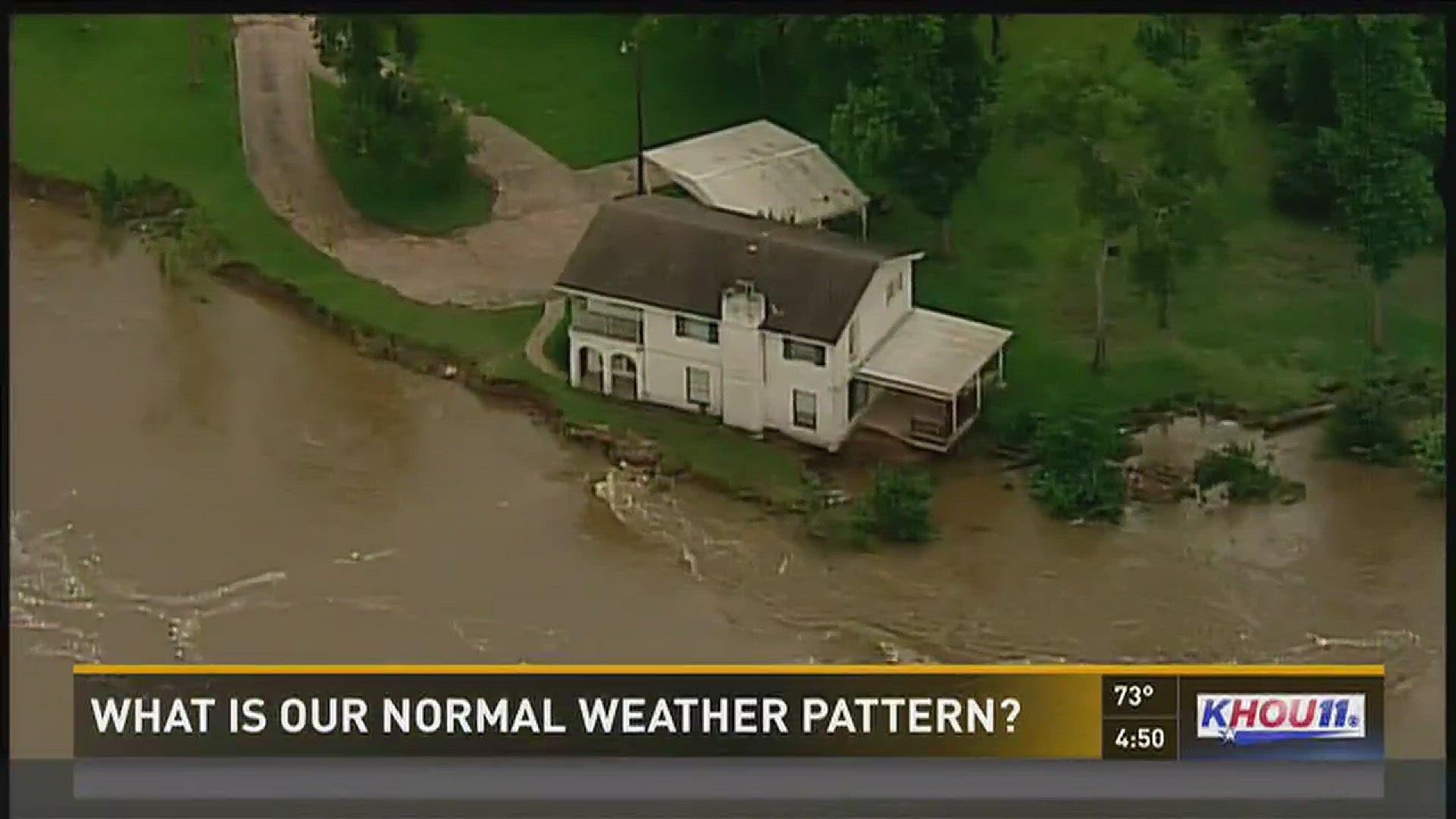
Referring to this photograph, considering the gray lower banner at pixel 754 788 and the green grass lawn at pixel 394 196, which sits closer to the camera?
Answer: the gray lower banner at pixel 754 788

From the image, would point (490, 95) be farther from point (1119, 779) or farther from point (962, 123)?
point (1119, 779)

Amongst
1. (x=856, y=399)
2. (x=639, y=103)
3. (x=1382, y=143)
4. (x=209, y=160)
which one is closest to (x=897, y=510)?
(x=856, y=399)

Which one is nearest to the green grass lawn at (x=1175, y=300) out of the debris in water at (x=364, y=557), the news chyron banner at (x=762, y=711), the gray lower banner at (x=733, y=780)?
the news chyron banner at (x=762, y=711)

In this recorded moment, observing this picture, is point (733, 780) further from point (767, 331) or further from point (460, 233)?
point (460, 233)

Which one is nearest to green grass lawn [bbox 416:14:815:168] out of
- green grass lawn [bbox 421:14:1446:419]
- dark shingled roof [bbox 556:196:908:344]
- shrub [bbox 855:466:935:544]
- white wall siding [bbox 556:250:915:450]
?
green grass lawn [bbox 421:14:1446:419]

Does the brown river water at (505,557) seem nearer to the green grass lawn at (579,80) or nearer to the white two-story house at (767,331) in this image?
the white two-story house at (767,331)

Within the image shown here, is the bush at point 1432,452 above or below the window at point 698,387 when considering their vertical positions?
below
